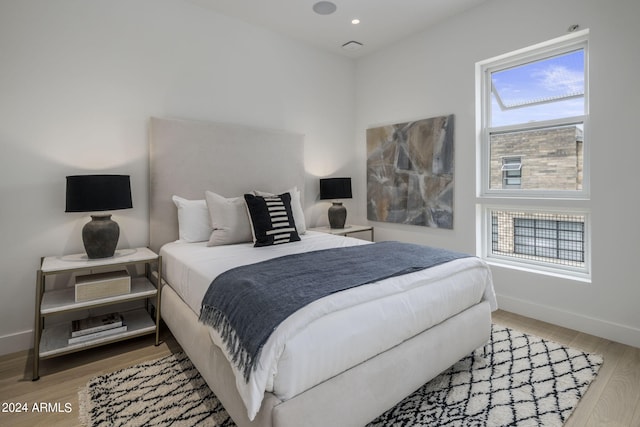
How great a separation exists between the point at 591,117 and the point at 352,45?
8.16 ft

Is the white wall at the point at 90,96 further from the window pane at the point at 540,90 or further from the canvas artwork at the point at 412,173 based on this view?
the window pane at the point at 540,90

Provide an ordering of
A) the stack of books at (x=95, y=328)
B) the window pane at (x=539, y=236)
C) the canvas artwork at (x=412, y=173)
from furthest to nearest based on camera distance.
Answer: the canvas artwork at (x=412, y=173) → the window pane at (x=539, y=236) → the stack of books at (x=95, y=328)

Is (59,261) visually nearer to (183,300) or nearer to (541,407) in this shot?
(183,300)

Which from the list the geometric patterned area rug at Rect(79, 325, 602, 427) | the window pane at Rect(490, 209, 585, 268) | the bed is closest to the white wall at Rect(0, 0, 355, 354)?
the bed

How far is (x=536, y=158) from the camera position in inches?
118

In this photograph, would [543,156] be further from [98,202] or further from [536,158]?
[98,202]

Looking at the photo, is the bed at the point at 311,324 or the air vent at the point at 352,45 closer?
the bed at the point at 311,324

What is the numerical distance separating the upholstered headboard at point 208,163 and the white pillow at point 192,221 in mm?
104

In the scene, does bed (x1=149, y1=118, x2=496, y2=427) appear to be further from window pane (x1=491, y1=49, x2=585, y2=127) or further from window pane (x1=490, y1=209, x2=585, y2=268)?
window pane (x1=491, y1=49, x2=585, y2=127)

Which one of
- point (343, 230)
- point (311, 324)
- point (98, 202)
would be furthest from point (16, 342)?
point (343, 230)

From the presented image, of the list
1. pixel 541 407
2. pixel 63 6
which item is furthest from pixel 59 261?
pixel 541 407

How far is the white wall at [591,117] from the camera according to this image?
2412 millimetres

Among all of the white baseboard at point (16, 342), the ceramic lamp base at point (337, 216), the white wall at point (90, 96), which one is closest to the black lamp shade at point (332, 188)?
the ceramic lamp base at point (337, 216)

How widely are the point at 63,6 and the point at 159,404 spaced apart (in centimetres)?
279
